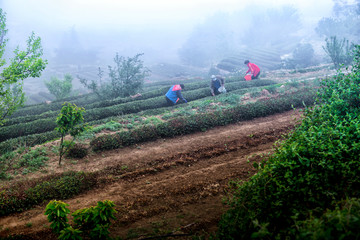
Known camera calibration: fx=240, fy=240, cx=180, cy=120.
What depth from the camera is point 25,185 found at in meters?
6.20

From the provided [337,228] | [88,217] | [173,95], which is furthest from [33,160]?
[173,95]

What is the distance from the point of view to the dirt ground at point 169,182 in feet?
15.2

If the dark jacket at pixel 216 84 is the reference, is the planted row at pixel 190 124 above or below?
below

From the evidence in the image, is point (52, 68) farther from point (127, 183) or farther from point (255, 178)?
point (255, 178)

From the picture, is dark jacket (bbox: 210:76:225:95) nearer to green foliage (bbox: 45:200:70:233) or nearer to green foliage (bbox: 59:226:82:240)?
green foliage (bbox: 45:200:70:233)

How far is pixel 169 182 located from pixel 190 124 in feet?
13.4

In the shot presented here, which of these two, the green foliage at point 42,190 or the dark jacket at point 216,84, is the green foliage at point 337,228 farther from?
the dark jacket at point 216,84

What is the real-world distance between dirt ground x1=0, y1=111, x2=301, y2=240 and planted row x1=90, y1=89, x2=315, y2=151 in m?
0.35

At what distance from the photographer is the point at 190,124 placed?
9938 mm

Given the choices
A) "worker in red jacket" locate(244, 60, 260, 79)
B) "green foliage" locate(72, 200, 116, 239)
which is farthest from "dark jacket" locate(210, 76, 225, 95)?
"green foliage" locate(72, 200, 116, 239)

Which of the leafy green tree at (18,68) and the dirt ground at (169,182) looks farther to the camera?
the leafy green tree at (18,68)

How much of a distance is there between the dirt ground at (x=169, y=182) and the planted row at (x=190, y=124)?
0.35m

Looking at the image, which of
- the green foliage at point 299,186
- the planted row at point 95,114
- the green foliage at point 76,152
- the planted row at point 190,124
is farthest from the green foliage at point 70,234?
the planted row at point 95,114

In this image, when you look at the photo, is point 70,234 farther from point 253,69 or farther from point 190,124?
point 253,69
